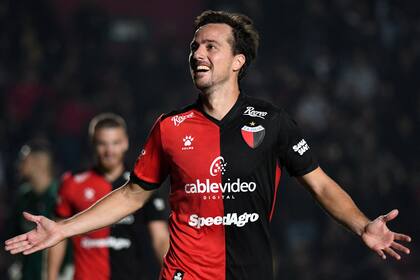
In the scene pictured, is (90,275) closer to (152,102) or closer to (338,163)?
(338,163)

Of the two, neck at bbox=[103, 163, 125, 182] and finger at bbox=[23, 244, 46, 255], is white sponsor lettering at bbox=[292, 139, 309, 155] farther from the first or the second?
neck at bbox=[103, 163, 125, 182]

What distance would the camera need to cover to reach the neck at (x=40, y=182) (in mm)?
8984

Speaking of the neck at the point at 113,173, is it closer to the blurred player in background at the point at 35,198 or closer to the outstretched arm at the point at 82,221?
the blurred player in background at the point at 35,198

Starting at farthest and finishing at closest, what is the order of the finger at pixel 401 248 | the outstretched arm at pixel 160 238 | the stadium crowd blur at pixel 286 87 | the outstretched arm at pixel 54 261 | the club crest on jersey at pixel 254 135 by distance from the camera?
the stadium crowd blur at pixel 286 87 → the outstretched arm at pixel 54 261 → the outstretched arm at pixel 160 238 → the club crest on jersey at pixel 254 135 → the finger at pixel 401 248

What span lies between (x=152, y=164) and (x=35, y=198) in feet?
13.9

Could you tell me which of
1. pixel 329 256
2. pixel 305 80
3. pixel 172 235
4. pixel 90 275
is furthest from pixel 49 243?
pixel 305 80

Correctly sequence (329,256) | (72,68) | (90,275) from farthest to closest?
1. (72,68)
2. (329,256)
3. (90,275)

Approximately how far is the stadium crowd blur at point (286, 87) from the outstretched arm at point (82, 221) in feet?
19.7

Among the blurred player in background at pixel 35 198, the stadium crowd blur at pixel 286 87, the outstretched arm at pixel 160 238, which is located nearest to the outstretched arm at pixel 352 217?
the outstretched arm at pixel 160 238

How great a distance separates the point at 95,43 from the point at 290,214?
15.8 feet

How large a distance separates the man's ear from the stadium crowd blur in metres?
5.99

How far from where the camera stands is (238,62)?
505 centimetres

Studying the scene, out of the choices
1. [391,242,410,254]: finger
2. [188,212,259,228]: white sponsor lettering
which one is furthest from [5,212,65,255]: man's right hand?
[391,242,410,254]: finger

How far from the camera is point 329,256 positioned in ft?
36.9
